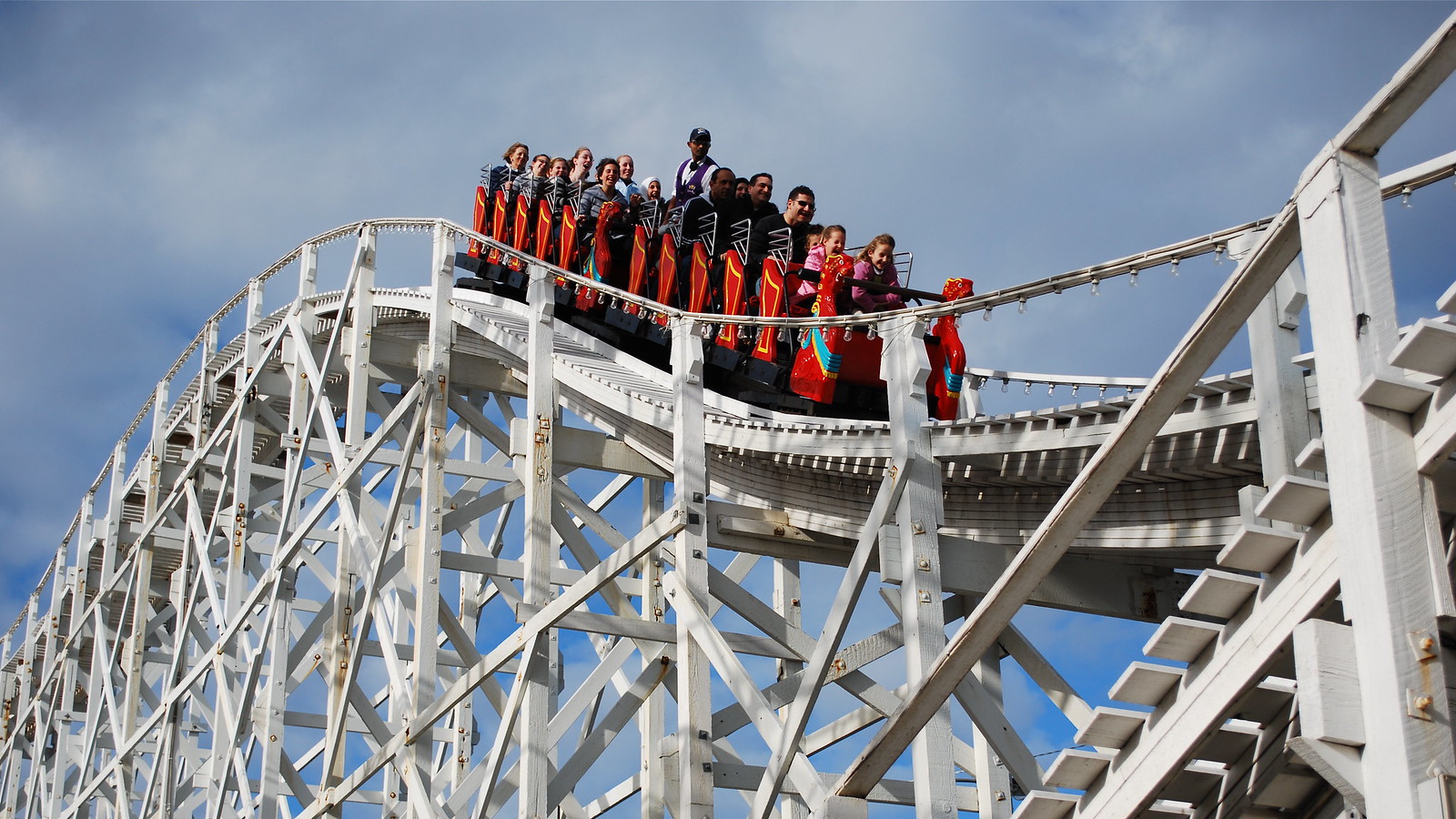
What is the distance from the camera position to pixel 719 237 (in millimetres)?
11016

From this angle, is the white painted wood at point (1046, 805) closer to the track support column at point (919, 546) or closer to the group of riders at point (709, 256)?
the track support column at point (919, 546)

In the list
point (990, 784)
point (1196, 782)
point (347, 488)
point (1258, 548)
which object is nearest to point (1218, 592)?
point (1258, 548)

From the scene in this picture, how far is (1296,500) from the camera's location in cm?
392

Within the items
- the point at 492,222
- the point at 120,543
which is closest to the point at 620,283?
the point at 492,222

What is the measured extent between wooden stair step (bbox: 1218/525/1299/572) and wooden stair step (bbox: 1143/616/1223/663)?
0.21 metres

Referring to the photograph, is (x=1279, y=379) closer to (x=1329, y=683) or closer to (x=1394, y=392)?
(x=1394, y=392)

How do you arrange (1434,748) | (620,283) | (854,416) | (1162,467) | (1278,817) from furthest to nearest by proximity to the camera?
1. (620,283)
2. (854,416)
3. (1162,467)
4. (1278,817)
5. (1434,748)

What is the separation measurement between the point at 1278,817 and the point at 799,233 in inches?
248

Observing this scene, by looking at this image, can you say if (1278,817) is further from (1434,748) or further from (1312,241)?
(1312,241)

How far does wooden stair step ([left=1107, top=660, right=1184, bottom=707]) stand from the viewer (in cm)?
431

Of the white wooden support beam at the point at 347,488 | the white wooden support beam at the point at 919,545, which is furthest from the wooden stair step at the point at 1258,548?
the white wooden support beam at the point at 347,488

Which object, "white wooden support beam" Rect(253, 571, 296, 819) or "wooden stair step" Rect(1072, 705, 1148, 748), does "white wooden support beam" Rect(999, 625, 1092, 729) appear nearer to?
"wooden stair step" Rect(1072, 705, 1148, 748)

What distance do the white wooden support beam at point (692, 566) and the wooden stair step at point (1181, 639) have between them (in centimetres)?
353

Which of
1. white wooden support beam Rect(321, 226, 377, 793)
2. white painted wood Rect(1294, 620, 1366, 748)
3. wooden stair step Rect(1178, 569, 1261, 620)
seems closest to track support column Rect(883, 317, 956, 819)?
wooden stair step Rect(1178, 569, 1261, 620)
